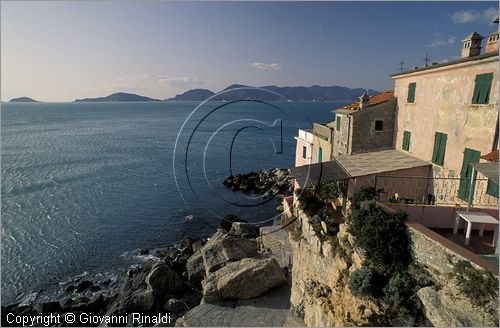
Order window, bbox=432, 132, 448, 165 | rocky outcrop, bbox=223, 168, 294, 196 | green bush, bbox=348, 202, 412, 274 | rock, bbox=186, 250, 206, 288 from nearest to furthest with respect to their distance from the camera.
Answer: green bush, bbox=348, 202, 412, 274
window, bbox=432, 132, 448, 165
rock, bbox=186, 250, 206, 288
rocky outcrop, bbox=223, 168, 294, 196

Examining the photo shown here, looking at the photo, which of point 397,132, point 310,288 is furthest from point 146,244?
point 397,132

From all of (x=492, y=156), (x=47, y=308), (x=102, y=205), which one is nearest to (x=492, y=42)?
(x=492, y=156)

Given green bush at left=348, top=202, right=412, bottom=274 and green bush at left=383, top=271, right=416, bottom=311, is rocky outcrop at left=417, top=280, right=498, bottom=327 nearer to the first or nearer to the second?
green bush at left=383, top=271, right=416, bottom=311

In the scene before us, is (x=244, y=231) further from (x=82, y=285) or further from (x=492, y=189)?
(x=492, y=189)

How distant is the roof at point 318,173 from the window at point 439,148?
13.9 ft

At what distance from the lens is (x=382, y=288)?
856 cm

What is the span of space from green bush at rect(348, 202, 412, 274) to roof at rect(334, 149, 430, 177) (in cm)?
484

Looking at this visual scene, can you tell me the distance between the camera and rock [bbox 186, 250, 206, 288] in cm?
2058

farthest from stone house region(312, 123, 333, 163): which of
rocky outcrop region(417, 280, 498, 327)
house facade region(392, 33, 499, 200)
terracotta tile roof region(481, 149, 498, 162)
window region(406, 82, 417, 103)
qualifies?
rocky outcrop region(417, 280, 498, 327)

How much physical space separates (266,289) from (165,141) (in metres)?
71.7

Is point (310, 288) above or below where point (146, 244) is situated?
above

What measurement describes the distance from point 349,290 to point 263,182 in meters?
33.2

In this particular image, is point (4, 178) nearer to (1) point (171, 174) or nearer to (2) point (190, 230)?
(1) point (171, 174)

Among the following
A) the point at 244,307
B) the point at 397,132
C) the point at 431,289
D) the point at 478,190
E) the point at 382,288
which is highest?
the point at 397,132
